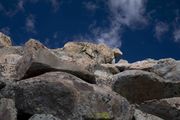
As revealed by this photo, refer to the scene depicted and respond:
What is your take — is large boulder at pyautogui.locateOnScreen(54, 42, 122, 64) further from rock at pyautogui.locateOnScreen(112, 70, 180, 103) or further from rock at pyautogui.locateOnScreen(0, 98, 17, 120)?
rock at pyautogui.locateOnScreen(0, 98, 17, 120)

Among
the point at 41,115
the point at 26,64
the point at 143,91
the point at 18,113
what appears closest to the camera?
the point at 41,115

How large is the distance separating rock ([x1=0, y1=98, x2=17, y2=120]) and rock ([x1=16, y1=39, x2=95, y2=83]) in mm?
2846

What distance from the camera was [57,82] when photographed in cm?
2297

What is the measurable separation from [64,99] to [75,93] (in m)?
0.63

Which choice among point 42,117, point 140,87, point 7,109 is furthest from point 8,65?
point 42,117

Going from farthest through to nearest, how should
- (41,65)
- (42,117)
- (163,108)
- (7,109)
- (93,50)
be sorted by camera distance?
(93,50), (163,108), (41,65), (7,109), (42,117)

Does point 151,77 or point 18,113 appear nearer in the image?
point 18,113

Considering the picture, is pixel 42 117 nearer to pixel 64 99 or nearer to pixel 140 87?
pixel 64 99

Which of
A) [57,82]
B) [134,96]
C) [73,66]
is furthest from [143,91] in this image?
[57,82]

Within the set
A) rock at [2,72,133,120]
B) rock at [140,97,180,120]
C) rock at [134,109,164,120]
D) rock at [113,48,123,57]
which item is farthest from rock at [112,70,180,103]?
rock at [113,48,123,57]

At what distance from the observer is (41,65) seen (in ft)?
81.8

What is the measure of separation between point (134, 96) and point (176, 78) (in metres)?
3.33

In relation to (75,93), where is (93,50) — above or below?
above

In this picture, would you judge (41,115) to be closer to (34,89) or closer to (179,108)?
(34,89)
